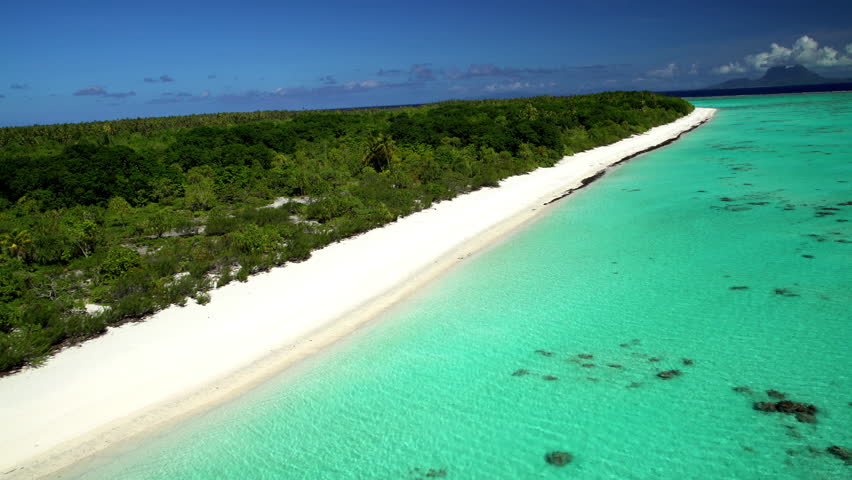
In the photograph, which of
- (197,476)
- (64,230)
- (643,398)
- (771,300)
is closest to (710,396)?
(643,398)

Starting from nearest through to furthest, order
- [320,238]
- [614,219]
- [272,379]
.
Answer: [272,379] → [320,238] → [614,219]

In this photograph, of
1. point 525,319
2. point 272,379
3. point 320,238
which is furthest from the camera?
point 320,238

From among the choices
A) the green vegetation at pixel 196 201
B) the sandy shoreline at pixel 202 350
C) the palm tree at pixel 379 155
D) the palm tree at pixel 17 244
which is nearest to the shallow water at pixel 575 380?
the sandy shoreline at pixel 202 350

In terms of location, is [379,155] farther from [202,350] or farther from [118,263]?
[202,350]

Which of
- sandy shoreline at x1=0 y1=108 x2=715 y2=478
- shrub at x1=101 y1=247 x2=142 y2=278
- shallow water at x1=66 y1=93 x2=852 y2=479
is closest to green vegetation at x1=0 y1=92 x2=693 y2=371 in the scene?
shrub at x1=101 y1=247 x2=142 y2=278

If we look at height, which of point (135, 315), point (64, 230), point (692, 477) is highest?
point (64, 230)

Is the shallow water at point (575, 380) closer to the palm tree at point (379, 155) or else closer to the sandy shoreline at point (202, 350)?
the sandy shoreline at point (202, 350)

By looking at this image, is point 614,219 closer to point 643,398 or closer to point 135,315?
point 643,398

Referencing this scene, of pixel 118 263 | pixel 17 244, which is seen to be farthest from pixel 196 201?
pixel 118 263
